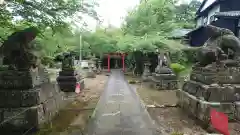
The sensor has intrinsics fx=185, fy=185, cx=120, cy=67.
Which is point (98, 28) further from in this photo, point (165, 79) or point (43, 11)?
point (43, 11)

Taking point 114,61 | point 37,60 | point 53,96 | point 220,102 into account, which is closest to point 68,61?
point 53,96

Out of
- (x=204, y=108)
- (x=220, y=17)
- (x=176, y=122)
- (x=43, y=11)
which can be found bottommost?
(x=176, y=122)

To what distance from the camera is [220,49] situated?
16.6 feet

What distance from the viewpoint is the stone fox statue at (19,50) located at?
425 cm

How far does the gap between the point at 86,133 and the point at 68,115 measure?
156 centimetres

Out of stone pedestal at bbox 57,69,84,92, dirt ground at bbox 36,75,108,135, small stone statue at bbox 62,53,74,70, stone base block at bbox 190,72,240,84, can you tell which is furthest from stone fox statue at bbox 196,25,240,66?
small stone statue at bbox 62,53,74,70

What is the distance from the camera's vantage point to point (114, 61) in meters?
28.4

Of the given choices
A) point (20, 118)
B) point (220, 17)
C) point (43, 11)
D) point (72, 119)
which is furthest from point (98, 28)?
point (20, 118)

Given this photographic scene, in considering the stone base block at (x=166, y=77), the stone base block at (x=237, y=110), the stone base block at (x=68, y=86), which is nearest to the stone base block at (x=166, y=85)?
the stone base block at (x=166, y=77)

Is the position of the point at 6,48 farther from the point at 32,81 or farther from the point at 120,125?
the point at 120,125

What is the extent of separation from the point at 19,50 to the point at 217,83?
4.91 m

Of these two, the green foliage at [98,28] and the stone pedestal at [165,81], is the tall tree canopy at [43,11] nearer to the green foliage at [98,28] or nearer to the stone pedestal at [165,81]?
the green foliage at [98,28]

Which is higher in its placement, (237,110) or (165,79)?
(165,79)

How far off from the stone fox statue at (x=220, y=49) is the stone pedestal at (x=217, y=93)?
0.29 m
